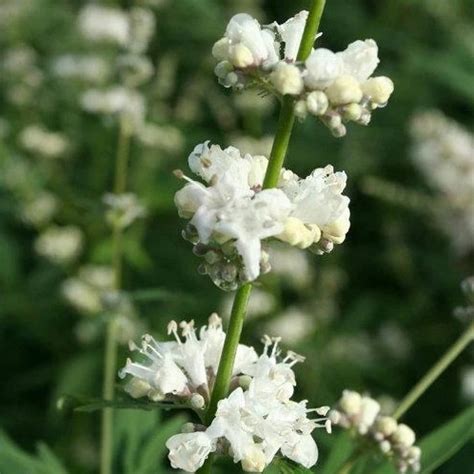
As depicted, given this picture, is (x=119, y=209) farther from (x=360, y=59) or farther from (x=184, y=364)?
(x=360, y=59)

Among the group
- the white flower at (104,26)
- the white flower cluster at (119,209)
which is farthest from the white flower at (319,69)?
the white flower at (104,26)

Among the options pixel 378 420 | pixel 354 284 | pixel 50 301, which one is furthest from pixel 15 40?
pixel 378 420

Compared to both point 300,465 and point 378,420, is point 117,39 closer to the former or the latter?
point 378,420

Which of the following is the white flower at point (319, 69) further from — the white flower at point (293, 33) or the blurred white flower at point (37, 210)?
the blurred white flower at point (37, 210)

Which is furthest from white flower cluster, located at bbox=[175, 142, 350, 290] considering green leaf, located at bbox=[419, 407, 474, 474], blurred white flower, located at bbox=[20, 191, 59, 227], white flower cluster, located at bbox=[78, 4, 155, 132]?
blurred white flower, located at bbox=[20, 191, 59, 227]

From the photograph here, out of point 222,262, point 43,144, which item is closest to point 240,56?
point 222,262
